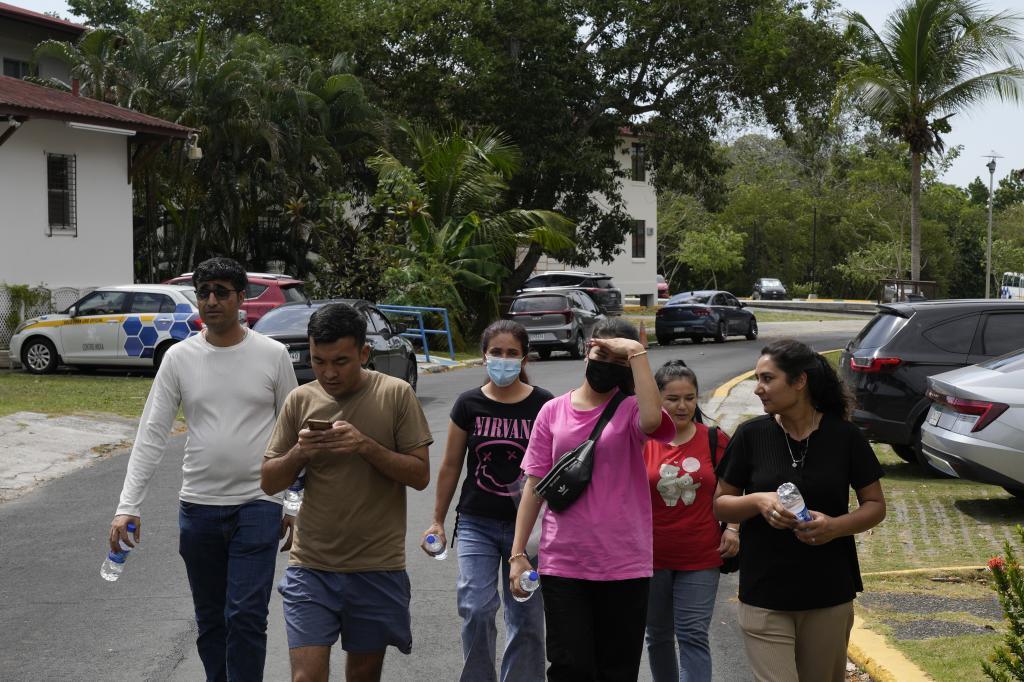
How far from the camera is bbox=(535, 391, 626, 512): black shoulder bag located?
4.55 metres

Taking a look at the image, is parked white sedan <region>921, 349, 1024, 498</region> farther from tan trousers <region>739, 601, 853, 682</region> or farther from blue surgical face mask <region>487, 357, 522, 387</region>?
tan trousers <region>739, 601, 853, 682</region>

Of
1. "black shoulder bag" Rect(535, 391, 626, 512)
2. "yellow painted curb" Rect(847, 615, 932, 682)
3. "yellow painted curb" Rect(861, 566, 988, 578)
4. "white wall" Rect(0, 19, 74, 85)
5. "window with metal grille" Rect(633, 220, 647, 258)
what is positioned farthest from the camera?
"window with metal grille" Rect(633, 220, 647, 258)

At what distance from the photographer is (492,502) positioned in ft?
17.5

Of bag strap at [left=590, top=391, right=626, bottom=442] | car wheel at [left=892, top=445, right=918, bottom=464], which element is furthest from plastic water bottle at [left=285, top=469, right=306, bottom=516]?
car wheel at [left=892, top=445, right=918, bottom=464]

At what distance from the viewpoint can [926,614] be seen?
7.11m

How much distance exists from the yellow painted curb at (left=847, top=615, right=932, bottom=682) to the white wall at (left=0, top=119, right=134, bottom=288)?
69.0 feet

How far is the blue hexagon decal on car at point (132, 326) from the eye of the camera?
21047 millimetres

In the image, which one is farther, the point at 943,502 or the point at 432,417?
the point at 432,417

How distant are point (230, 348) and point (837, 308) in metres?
57.5

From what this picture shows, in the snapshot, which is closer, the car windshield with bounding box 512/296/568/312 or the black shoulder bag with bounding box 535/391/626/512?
the black shoulder bag with bounding box 535/391/626/512

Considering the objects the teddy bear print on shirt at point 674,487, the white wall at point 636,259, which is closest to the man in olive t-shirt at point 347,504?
the teddy bear print on shirt at point 674,487

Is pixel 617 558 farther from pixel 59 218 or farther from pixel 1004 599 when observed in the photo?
pixel 59 218

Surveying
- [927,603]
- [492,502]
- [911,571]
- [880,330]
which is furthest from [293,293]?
[492,502]

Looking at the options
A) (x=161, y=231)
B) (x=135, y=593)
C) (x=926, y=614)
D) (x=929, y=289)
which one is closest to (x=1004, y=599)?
(x=926, y=614)
